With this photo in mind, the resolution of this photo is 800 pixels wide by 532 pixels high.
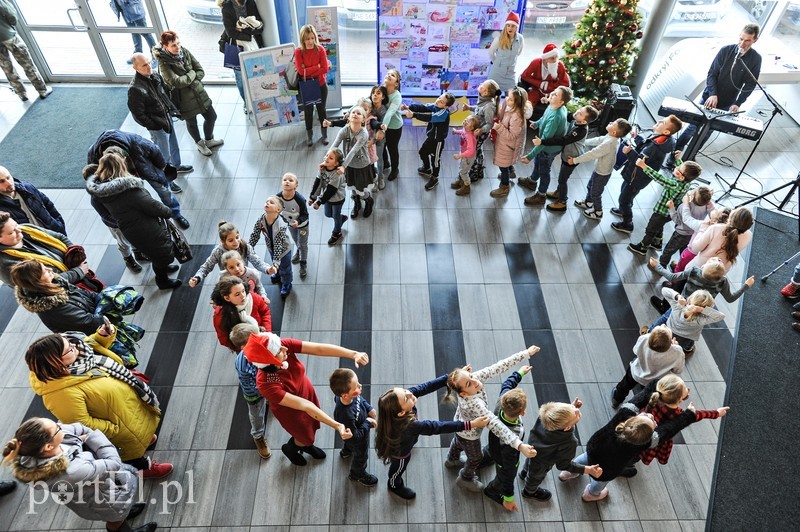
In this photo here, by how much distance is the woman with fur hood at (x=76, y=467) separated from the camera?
110 inches

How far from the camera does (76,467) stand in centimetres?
296

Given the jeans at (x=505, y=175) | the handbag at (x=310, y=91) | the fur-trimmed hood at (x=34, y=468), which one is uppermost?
the fur-trimmed hood at (x=34, y=468)

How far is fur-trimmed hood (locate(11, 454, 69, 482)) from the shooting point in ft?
9.11

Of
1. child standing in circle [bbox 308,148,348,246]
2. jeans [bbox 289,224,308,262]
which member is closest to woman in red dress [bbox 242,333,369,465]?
jeans [bbox 289,224,308,262]

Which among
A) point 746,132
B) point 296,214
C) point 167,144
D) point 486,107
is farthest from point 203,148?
point 746,132

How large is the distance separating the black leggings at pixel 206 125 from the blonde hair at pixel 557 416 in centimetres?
578

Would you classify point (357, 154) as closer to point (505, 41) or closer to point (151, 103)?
point (151, 103)

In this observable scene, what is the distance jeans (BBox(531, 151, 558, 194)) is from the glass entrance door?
572cm

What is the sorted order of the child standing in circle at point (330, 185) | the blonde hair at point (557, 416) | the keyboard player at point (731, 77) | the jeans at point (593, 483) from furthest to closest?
1. the keyboard player at point (731, 77)
2. the child standing in circle at point (330, 185)
3. the jeans at point (593, 483)
4. the blonde hair at point (557, 416)

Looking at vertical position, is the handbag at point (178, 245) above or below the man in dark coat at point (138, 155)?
below

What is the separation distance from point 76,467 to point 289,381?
4.16 ft

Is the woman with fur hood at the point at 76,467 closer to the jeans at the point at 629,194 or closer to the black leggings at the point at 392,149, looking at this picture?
the black leggings at the point at 392,149

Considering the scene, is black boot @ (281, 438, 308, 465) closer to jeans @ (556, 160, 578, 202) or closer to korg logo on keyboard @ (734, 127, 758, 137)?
jeans @ (556, 160, 578, 202)

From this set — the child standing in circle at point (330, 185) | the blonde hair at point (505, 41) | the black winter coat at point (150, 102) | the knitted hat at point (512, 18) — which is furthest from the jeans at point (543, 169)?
the black winter coat at point (150, 102)
